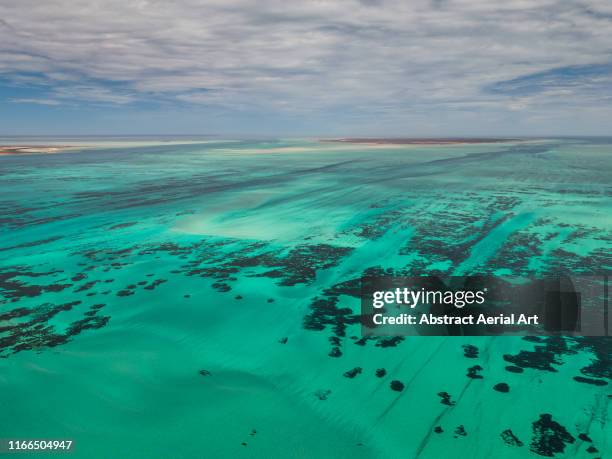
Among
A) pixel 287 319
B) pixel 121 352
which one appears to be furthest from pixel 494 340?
pixel 121 352

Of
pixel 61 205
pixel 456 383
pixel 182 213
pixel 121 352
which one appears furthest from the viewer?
pixel 61 205

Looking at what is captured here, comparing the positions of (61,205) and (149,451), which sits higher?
(61,205)

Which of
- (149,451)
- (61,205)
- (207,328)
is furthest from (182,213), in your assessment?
(149,451)

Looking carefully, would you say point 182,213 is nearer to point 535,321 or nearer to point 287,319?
point 287,319

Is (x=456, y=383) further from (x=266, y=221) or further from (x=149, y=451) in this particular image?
(x=266, y=221)

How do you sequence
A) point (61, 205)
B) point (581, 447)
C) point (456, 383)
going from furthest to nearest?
point (61, 205) < point (456, 383) < point (581, 447)

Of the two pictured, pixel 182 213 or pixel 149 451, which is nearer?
pixel 149 451
